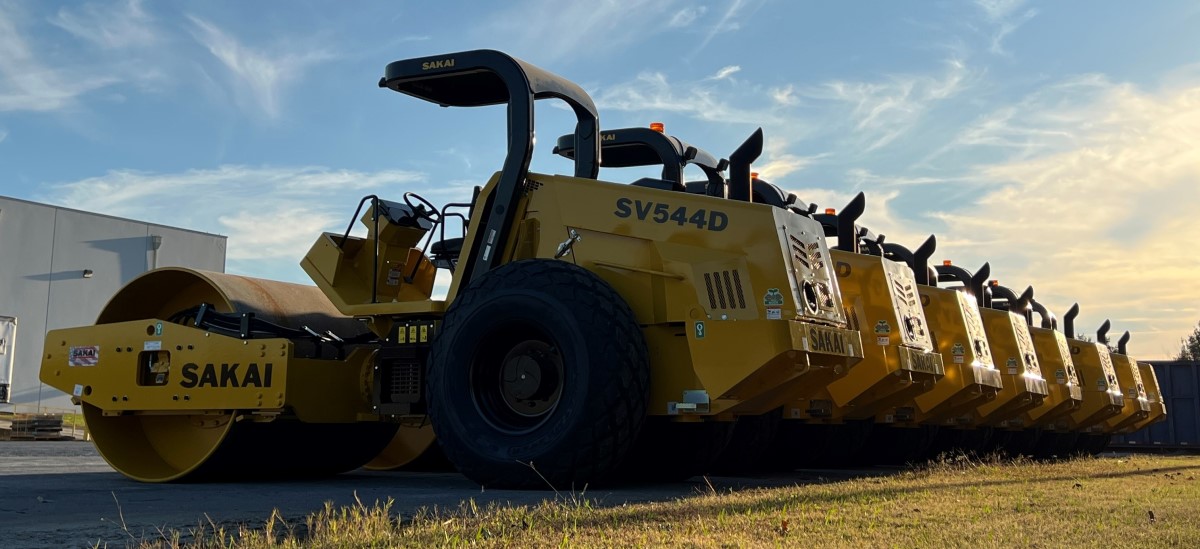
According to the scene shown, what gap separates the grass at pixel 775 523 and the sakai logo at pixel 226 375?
2.38 m

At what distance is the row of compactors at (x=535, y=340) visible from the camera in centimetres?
735

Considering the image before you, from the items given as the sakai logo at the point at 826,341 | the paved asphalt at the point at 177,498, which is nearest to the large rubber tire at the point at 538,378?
the paved asphalt at the point at 177,498

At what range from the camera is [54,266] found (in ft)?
103

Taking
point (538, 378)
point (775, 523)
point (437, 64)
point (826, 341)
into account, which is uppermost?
point (437, 64)

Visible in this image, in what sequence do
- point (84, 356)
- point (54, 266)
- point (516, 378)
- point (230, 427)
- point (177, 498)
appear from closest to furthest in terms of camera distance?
point (177, 498) < point (516, 378) < point (230, 427) < point (84, 356) < point (54, 266)

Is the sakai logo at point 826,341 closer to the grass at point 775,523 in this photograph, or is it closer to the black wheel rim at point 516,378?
the grass at point 775,523

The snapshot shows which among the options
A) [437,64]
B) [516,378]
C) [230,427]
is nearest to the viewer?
[516,378]

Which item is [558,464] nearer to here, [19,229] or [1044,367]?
[1044,367]

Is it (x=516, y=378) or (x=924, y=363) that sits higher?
(x=924, y=363)

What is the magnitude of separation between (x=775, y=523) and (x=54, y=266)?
99.9 ft

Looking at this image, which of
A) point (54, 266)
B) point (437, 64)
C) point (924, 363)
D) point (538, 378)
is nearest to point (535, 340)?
point (538, 378)

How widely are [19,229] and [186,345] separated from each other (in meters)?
24.9

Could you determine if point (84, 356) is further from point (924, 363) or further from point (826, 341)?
point (924, 363)

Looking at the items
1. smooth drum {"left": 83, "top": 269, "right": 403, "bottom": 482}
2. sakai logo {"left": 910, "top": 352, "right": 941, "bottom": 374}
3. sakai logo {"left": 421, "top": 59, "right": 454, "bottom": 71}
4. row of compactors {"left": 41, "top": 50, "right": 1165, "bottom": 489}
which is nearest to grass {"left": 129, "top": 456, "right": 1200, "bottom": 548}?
row of compactors {"left": 41, "top": 50, "right": 1165, "bottom": 489}
